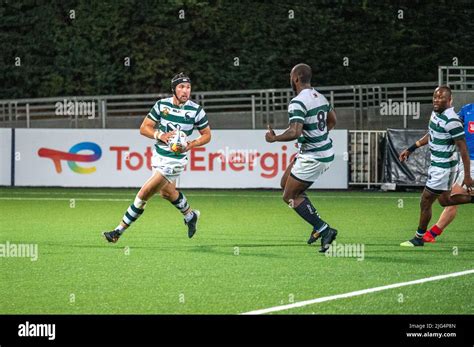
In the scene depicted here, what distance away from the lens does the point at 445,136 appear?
15.1m

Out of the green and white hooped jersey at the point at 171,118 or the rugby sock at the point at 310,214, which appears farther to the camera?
the green and white hooped jersey at the point at 171,118

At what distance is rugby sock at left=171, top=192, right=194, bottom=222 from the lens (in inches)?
631

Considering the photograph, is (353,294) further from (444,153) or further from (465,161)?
(444,153)

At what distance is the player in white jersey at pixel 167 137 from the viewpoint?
15352mm

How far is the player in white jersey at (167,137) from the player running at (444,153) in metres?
2.87

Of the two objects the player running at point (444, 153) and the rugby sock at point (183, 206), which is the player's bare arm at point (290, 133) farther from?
the rugby sock at point (183, 206)

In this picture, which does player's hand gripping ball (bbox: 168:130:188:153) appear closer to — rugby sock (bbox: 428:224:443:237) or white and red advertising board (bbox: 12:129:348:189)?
rugby sock (bbox: 428:224:443:237)

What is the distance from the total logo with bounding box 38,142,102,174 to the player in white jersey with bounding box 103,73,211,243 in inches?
482

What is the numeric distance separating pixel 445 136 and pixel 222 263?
11.2 feet

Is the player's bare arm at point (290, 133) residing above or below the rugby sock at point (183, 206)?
above

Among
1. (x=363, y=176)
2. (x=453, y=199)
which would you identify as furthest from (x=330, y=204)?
(x=453, y=199)

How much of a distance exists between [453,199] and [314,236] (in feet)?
6.05

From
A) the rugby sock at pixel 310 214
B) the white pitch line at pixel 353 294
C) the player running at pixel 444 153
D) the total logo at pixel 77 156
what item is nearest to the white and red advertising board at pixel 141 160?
the total logo at pixel 77 156
